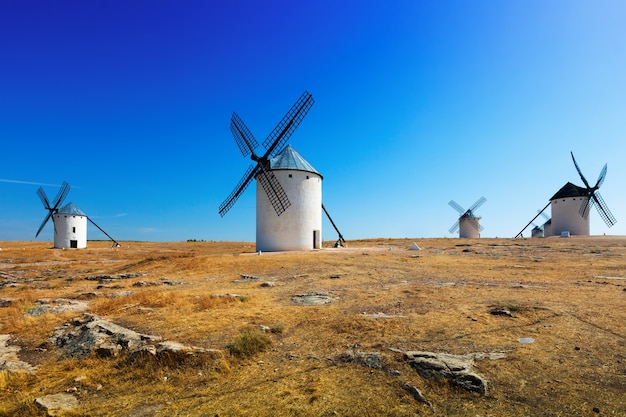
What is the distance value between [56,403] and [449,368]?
6337 millimetres

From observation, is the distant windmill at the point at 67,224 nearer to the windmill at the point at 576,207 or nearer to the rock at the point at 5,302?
the rock at the point at 5,302

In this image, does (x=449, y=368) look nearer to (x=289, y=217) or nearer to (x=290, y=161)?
(x=289, y=217)

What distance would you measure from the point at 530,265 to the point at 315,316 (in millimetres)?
15186

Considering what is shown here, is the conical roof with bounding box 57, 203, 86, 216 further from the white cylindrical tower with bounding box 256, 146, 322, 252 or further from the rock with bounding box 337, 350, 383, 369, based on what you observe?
the rock with bounding box 337, 350, 383, 369

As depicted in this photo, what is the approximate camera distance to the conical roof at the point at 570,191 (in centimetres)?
4741

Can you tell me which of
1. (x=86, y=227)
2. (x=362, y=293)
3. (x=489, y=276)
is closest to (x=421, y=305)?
(x=362, y=293)

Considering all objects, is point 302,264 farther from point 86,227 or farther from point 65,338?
point 86,227

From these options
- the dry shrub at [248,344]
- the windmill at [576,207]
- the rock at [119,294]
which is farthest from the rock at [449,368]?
the windmill at [576,207]

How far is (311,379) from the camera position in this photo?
593 cm

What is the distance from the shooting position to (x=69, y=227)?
4947 centimetres

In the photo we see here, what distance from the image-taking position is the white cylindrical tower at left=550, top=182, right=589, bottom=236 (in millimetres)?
47312

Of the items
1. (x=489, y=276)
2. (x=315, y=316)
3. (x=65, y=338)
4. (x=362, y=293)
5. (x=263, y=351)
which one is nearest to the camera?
(x=263, y=351)

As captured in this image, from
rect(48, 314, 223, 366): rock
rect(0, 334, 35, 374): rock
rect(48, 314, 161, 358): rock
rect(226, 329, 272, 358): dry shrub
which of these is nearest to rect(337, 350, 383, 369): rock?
rect(226, 329, 272, 358): dry shrub

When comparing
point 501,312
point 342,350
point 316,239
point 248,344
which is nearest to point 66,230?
point 316,239
